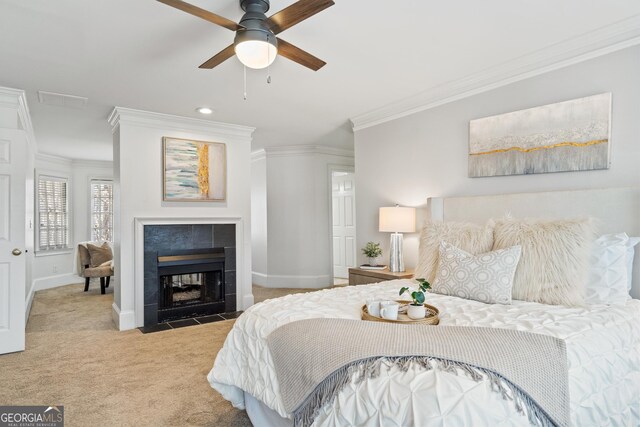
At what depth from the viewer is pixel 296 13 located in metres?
1.85

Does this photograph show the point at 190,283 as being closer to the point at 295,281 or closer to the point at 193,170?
the point at 193,170

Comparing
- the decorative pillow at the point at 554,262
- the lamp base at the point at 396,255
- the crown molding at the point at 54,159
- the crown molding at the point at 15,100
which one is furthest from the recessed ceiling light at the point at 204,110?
the crown molding at the point at 54,159

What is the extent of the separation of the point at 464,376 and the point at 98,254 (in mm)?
6564

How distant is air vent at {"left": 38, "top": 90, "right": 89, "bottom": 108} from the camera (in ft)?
11.8

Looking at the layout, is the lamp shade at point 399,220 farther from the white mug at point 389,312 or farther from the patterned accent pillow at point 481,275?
the white mug at point 389,312

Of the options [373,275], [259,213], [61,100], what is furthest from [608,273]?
[259,213]

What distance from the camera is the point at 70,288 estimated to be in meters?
6.64

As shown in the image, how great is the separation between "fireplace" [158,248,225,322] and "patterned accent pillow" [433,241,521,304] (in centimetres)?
295

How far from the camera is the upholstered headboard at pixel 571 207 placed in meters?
2.44

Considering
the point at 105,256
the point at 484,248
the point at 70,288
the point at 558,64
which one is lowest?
the point at 70,288

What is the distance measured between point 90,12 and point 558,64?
3.23 meters

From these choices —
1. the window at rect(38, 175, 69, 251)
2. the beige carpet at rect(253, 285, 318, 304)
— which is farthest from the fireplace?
the window at rect(38, 175, 69, 251)

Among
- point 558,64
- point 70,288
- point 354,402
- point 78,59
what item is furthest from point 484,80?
point 70,288

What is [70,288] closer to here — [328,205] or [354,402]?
→ [328,205]
